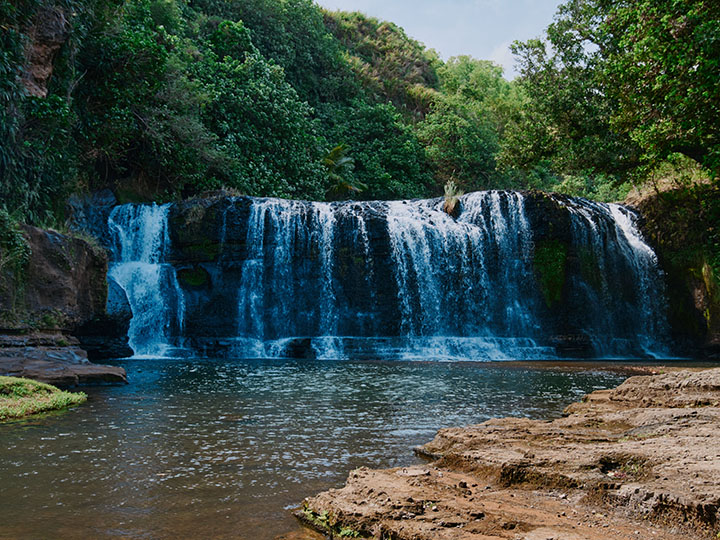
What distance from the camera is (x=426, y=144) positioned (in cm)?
3534

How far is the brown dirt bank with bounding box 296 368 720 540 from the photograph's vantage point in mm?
2508

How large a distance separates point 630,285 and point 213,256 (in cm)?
1467

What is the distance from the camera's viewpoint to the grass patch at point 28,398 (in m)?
6.17

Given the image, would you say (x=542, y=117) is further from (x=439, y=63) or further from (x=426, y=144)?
(x=439, y=63)

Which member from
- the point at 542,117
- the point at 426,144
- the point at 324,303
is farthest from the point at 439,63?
the point at 324,303

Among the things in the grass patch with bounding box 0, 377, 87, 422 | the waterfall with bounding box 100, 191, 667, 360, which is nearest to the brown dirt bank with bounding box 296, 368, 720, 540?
the grass patch with bounding box 0, 377, 87, 422

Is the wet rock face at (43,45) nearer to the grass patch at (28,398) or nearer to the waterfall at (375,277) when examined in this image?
the waterfall at (375,277)

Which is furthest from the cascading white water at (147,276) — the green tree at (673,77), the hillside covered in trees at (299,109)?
the green tree at (673,77)

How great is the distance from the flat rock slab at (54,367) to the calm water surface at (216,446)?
0.53m

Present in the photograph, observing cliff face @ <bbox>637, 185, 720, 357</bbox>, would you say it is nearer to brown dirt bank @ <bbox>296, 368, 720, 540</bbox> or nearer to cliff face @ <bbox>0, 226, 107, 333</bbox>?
brown dirt bank @ <bbox>296, 368, 720, 540</bbox>

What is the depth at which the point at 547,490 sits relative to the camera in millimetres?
3117

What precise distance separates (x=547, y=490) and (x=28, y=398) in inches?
246

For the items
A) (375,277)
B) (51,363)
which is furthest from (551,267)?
(51,363)

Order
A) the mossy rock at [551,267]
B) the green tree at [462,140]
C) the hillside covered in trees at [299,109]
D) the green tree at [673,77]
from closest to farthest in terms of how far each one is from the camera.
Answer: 1. the green tree at [673,77]
2. the hillside covered in trees at [299,109]
3. the mossy rock at [551,267]
4. the green tree at [462,140]
